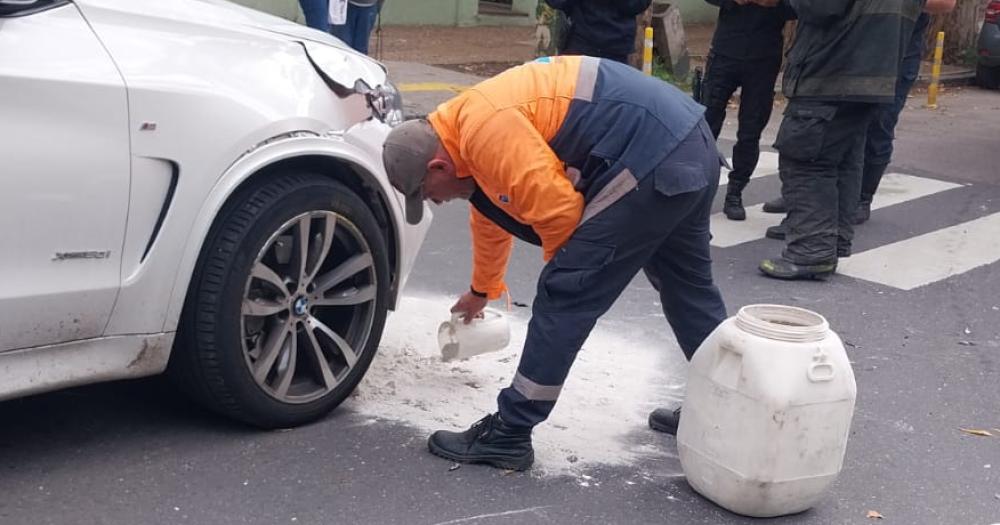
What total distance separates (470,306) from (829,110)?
2715 mm

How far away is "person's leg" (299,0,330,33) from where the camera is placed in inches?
373

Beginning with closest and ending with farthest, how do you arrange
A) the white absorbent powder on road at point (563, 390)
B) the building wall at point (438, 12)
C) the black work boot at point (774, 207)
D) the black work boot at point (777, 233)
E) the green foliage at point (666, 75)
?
the white absorbent powder on road at point (563, 390) → the black work boot at point (777, 233) → the black work boot at point (774, 207) → the green foliage at point (666, 75) → the building wall at point (438, 12)

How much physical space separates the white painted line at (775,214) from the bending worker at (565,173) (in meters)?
3.67

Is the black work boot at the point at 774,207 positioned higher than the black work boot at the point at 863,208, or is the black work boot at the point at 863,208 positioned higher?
the black work boot at the point at 863,208

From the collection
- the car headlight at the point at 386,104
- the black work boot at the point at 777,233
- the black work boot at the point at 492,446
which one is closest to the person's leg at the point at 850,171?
the black work boot at the point at 777,233

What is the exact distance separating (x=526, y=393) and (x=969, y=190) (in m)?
6.48

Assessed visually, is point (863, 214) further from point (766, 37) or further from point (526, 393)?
point (526, 393)

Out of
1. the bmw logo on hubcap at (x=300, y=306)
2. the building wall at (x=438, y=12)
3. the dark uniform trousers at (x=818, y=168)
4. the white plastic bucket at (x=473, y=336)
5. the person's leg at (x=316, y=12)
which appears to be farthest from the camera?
the building wall at (x=438, y=12)

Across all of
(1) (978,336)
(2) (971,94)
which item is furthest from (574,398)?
(2) (971,94)

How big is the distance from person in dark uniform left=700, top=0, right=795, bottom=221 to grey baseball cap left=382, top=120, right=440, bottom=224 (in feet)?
13.6

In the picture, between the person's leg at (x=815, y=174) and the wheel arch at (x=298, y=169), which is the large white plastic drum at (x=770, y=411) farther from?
the person's leg at (x=815, y=174)

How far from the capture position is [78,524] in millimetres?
3428

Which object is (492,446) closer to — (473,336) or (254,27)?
(473,336)

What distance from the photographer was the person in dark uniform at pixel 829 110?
6.12m
